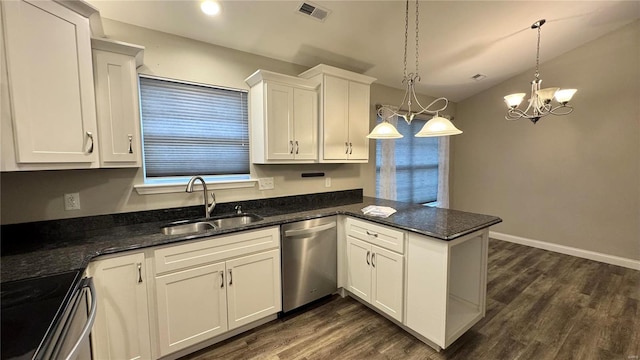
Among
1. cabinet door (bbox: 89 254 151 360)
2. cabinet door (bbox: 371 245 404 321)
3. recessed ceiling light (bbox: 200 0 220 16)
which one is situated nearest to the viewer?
cabinet door (bbox: 89 254 151 360)

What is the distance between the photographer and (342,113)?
281 centimetres

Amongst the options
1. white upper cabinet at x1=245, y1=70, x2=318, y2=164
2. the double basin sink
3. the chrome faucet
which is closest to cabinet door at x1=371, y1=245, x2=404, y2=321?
the double basin sink

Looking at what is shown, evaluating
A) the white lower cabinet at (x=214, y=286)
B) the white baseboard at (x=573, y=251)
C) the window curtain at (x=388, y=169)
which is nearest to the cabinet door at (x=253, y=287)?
the white lower cabinet at (x=214, y=286)

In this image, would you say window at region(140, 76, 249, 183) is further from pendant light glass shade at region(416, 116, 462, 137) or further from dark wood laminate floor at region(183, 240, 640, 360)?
pendant light glass shade at region(416, 116, 462, 137)

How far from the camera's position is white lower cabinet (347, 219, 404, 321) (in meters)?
2.04

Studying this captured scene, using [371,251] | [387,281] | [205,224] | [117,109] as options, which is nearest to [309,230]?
[371,251]

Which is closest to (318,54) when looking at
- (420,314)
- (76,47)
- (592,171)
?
(76,47)

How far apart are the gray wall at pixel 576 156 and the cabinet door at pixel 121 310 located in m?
5.01

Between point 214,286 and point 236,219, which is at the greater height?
point 236,219

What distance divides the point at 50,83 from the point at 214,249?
1.31 m

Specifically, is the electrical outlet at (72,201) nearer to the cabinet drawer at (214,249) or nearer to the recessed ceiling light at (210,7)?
the cabinet drawer at (214,249)

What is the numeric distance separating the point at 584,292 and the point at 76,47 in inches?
186

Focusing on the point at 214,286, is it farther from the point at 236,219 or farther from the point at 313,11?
the point at 313,11

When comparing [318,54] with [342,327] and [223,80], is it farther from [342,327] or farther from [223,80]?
[342,327]
